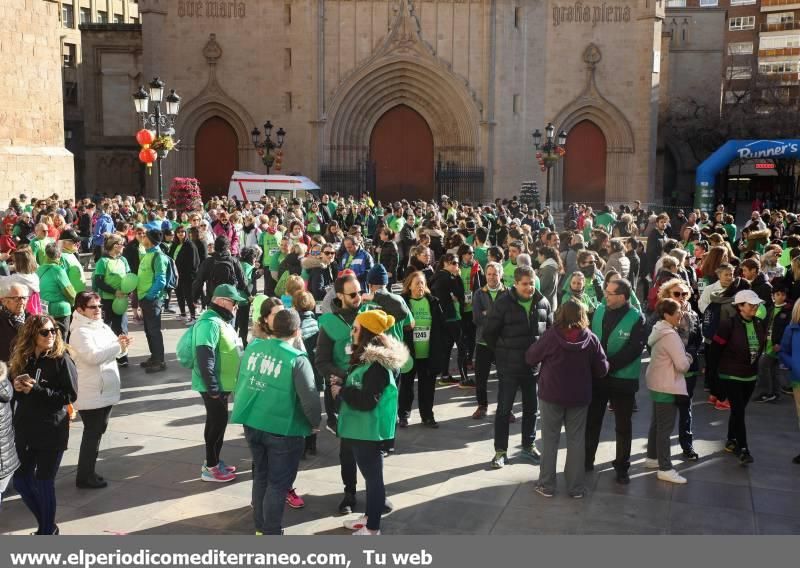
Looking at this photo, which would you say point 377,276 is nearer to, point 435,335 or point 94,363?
point 435,335

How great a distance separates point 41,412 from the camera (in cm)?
564

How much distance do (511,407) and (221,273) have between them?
15.5ft

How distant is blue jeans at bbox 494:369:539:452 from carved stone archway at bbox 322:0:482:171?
78.5 feet

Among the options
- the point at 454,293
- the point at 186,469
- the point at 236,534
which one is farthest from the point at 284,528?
the point at 454,293

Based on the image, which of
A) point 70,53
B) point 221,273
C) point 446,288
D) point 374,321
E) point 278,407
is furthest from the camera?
point 70,53

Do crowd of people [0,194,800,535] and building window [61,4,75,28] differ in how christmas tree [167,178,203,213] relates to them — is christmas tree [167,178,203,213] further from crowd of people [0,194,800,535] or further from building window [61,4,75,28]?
building window [61,4,75,28]

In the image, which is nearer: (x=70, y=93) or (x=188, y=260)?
(x=188, y=260)

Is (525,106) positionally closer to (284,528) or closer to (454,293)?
(454,293)

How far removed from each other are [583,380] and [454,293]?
3.06m

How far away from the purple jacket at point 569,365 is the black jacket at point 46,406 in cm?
342

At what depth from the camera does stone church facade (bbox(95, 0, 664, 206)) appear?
3038 cm

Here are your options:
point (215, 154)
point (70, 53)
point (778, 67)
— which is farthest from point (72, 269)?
point (778, 67)

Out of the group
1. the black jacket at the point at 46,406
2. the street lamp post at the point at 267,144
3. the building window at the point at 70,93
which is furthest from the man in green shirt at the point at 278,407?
the building window at the point at 70,93

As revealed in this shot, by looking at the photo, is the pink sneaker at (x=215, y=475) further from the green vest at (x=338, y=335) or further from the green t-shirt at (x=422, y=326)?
the green t-shirt at (x=422, y=326)
